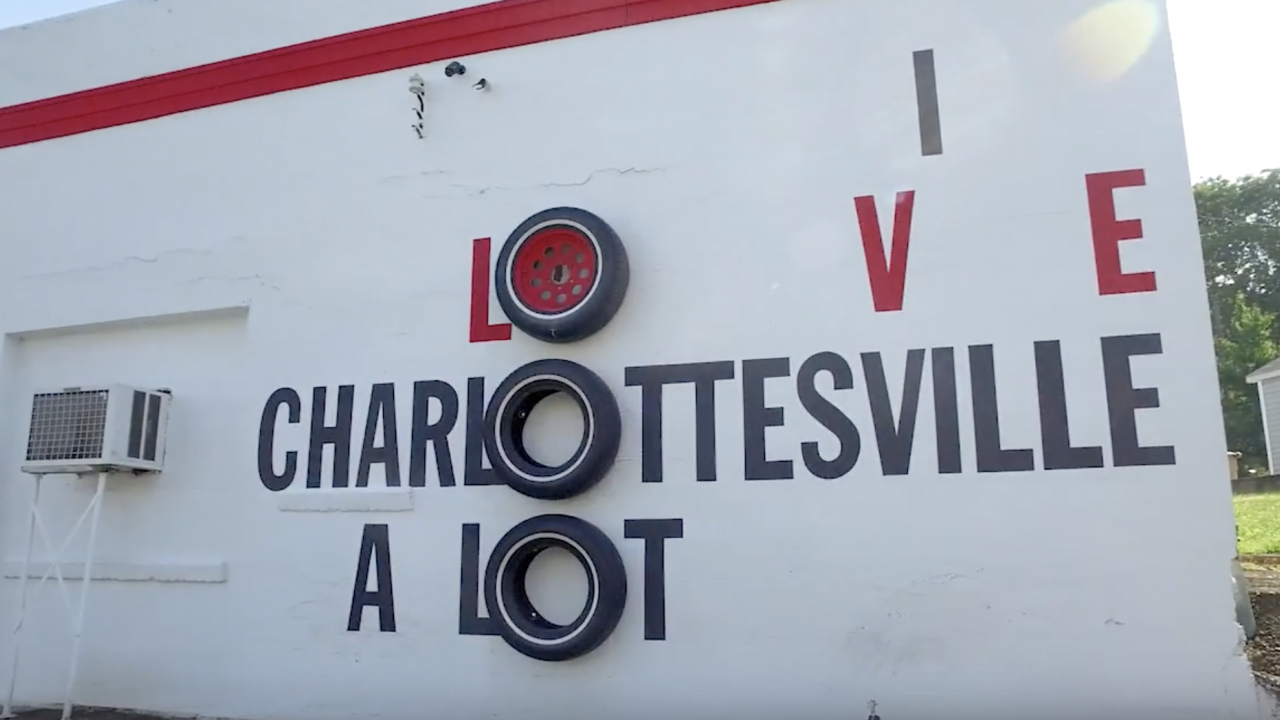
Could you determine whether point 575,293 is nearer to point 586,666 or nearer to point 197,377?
point 586,666

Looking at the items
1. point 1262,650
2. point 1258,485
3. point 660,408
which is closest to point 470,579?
point 660,408

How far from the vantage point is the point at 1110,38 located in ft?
15.1

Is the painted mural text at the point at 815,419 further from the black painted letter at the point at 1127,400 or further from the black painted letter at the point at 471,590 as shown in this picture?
the black painted letter at the point at 471,590

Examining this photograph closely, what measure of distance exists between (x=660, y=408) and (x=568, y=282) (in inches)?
33.6

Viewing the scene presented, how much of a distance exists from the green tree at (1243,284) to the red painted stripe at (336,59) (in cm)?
2831

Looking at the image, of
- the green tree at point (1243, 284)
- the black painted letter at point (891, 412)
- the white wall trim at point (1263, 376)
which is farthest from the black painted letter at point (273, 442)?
the green tree at point (1243, 284)

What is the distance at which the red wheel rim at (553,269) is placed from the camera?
16.5 ft

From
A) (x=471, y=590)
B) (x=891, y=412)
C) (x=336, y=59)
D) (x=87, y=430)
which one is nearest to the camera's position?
(x=891, y=412)

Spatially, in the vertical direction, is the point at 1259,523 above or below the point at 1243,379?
below

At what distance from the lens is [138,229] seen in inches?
250

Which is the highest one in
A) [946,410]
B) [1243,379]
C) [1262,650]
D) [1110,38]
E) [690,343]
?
[1243,379]

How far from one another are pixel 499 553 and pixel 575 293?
4.61ft

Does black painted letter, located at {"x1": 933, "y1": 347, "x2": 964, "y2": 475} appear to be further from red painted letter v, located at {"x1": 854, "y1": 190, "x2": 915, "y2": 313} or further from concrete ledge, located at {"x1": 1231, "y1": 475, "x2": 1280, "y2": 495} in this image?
concrete ledge, located at {"x1": 1231, "y1": 475, "x2": 1280, "y2": 495}

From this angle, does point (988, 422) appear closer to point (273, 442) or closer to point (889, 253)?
point (889, 253)
